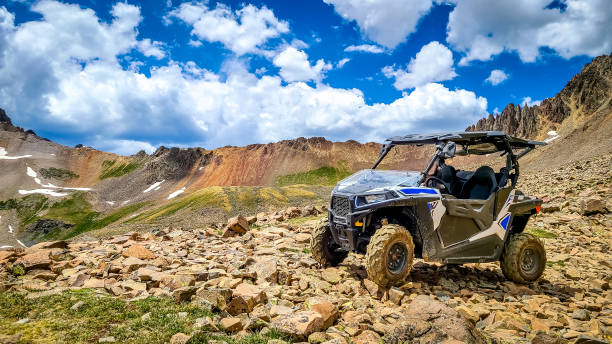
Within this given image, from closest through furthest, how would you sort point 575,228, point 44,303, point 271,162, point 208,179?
point 44,303, point 575,228, point 208,179, point 271,162

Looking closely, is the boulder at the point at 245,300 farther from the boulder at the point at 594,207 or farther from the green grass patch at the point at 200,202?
the green grass patch at the point at 200,202

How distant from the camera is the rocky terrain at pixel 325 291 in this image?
15.1 feet

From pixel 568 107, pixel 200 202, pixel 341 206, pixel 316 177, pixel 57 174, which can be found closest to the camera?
pixel 341 206

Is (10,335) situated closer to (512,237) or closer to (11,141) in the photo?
(512,237)

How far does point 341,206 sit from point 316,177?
122715 mm

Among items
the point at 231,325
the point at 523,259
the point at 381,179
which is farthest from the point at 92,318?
the point at 523,259

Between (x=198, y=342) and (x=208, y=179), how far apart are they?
126 metres

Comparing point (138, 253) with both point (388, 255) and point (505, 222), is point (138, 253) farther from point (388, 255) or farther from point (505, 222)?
point (505, 222)

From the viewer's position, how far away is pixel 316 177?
12962 centimetres

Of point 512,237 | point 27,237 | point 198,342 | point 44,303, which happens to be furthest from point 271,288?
point 27,237

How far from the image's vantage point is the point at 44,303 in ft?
18.4

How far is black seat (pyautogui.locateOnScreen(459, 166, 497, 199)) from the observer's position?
8023 millimetres

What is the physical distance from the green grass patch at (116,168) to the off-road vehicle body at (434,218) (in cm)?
14604

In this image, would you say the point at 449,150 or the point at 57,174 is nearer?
the point at 449,150
